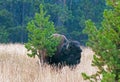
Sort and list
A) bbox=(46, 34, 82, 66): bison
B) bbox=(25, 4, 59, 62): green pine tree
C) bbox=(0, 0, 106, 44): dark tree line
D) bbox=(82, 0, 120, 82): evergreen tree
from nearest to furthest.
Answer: bbox=(82, 0, 120, 82): evergreen tree, bbox=(25, 4, 59, 62): green pine tree, bbox=(46, 34, 82, 66): bison, bbox=(0, 0, 106, 44): dark tree line

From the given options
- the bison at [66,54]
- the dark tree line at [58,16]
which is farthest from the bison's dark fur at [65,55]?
the dark tree line at [58,16]

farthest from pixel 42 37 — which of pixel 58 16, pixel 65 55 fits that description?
pixel 58 16

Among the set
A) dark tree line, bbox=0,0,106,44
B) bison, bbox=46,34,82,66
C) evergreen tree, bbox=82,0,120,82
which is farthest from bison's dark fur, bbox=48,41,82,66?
dark tree line, bbox=0,0,106,44

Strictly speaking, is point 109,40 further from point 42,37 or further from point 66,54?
point 66,54

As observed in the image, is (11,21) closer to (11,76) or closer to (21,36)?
(21,36)

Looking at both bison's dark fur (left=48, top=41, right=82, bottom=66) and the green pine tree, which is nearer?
the green pine tree

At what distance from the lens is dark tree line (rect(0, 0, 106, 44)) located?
30.7 metres

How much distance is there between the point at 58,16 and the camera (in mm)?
32844

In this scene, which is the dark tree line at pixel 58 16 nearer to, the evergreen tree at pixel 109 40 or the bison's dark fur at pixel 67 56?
the bison's dark fur at pixel 67 56

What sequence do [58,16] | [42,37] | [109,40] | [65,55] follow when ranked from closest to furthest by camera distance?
[109,40] → [42,37] → [65,55] → [58,16]

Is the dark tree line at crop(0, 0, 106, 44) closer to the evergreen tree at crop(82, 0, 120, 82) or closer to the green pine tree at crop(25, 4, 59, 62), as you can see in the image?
the green pine tree at crop(25, 4, 59, 62)

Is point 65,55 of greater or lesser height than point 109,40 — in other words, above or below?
below

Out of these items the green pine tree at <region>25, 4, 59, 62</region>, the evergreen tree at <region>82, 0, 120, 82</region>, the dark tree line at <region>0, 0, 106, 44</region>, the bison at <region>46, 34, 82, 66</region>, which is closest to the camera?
the evergreen tree at <region>82, 0, 120, 82</region>

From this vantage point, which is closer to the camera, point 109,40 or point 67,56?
point 109,40
